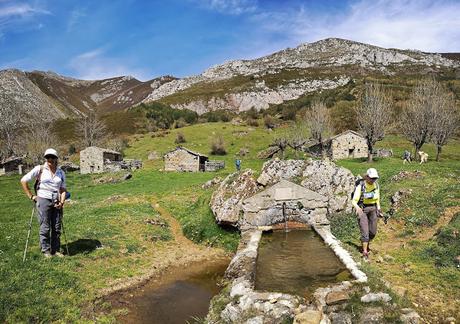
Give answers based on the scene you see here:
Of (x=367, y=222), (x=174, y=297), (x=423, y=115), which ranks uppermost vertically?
(x=423, y=115)

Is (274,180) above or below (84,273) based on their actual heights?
above

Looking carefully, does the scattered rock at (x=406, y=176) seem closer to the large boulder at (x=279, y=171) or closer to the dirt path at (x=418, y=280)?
the dirt path at (x=418, y=280)

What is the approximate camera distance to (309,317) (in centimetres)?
690

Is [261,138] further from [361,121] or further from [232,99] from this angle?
[232,99]

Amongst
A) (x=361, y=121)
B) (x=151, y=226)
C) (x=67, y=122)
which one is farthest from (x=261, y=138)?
(x=67, y=122)

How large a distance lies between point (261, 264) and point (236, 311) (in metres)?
3.22

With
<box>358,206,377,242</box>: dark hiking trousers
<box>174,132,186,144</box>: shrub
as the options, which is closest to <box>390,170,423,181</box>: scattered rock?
<box>358,206,377,242</box>: dark hiking trousers

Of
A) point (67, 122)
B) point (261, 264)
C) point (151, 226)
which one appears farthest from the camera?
point (67, 122)

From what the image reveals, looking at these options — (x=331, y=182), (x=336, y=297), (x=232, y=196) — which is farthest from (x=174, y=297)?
(x=331, y=182)

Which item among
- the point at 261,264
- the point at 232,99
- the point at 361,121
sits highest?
the point at 232,99

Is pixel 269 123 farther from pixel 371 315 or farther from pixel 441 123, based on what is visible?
pixel 371 315

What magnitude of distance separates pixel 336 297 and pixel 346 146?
54.1m

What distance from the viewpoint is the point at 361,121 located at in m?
48.9

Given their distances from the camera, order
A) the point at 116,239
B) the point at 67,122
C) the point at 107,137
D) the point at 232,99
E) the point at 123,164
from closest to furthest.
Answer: the point at 116,239, the point at 123,164, the point at 107,137, the point at 67,122, the point at 232,99
